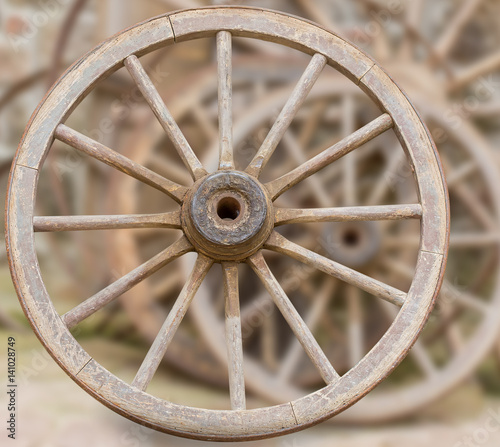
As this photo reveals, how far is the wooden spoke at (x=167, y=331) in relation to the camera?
1.48m

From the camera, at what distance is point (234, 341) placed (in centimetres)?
155

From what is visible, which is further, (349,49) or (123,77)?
(123,77)

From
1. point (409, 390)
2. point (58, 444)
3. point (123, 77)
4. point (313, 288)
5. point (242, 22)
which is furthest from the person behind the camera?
point (123, 77)

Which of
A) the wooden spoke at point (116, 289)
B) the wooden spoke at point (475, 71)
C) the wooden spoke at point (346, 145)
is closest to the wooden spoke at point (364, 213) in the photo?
the wooden spoke at point (346, 145)

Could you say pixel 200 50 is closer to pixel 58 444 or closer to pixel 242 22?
pixel 242 22

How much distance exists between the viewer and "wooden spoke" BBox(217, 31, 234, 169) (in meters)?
1.59

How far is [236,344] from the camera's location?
155 centimetres

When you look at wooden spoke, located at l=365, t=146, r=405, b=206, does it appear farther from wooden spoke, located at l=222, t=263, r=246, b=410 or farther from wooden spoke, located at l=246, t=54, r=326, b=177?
wooden spoke, located at l=222, t=263, r=246, b=410

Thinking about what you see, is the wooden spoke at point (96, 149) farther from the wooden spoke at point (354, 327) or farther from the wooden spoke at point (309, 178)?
the wooden spoke at point (354, 327)

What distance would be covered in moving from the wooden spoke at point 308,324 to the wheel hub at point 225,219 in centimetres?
90

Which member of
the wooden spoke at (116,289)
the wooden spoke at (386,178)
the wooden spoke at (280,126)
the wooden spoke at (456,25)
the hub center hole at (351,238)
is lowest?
the wooden spoke at (116,289)

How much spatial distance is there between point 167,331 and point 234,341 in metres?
0.18

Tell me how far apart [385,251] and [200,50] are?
4.46 ft

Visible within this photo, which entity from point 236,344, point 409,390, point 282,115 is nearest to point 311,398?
point 236,344
